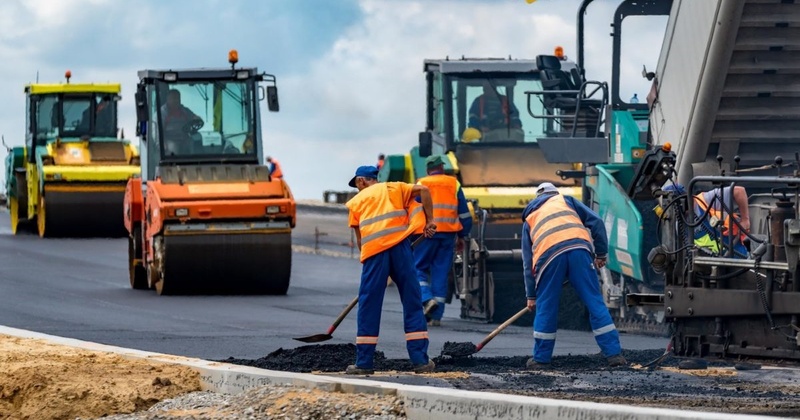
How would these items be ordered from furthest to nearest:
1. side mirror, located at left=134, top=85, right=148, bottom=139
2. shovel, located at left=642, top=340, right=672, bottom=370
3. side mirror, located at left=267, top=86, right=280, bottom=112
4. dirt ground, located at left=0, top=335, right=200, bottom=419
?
side mirror, located at left=134, top=85, right=148, bottom=139 < side mirror, located at left=267, top=86, right=280, bottom=112 < shovel, located at left=642, top=340, right=672, bottom=370 < dirt ground, located at left=0, top=335, right=200, bottom=419

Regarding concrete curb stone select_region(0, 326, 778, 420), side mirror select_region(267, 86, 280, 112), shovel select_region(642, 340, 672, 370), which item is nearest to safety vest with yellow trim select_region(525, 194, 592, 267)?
shovel select_region(642, 340, 672, 370)

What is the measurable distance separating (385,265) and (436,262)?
4963 mm

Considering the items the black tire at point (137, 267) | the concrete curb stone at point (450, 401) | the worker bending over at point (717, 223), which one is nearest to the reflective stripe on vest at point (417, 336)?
the concrete curb stone at point (450, 401)

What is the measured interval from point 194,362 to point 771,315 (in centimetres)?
393

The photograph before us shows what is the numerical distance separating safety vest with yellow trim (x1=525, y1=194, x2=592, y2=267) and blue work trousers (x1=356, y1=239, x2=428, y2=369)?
1.19m

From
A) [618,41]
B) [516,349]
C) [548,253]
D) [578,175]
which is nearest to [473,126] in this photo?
[578,175]

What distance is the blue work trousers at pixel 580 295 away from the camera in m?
12.0

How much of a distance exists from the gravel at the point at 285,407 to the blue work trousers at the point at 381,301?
1.81m

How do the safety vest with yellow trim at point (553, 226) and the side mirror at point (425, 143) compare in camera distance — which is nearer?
the safety vest with yellow trim at point (553, 226)

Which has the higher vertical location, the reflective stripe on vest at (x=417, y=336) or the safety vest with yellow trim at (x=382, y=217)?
the safety vest with yellow trim at (x=382, y=217)

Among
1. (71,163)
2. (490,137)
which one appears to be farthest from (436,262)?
(71,163)

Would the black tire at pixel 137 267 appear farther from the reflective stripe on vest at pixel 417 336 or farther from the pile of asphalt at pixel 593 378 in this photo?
the reflective stripe on vest at pixel 417 336

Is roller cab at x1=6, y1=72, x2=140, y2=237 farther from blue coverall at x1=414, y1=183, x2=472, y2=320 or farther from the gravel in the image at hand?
the gravel

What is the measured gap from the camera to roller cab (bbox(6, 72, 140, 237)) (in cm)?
2823
